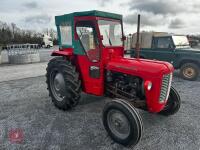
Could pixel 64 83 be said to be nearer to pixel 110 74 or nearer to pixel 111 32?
pixel 110 74

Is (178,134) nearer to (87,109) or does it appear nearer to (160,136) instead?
(160,136)

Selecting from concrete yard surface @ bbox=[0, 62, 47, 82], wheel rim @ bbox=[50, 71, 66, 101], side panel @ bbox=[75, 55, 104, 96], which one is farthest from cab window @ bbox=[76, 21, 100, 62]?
concrete yard surface @ bbox=[0, 62, 47, 82]

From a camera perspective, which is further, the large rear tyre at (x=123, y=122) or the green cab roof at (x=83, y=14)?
the green cab roof at (x=83, y=14)

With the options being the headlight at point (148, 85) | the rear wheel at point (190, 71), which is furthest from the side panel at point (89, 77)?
the rear wheel at point (190, 71)

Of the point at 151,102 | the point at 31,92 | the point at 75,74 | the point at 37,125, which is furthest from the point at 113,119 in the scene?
the point at 31,92

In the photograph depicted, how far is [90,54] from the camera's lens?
12.7ft

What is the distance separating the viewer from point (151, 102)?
3297 millimetres

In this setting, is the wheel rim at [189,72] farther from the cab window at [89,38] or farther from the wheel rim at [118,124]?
the wheel rim at [118,124]

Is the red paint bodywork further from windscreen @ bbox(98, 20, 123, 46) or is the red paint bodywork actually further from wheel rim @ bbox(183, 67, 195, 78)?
wheel rim @ bbox(183, 67, 195, 78)

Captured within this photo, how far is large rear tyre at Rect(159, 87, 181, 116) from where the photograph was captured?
12.8 feet

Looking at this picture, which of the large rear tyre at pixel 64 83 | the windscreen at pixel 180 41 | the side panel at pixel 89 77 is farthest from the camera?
the windscreen at pixel 180 41

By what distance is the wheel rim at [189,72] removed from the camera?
25.0 feet

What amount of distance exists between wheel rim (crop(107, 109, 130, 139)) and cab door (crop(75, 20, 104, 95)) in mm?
799

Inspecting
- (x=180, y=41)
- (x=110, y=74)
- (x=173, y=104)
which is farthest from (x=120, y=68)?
(x=180, y=41)
